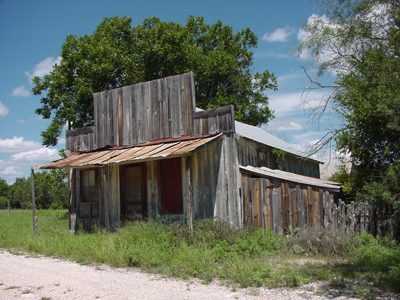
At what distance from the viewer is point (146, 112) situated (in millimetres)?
16062

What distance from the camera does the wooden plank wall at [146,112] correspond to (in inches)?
595

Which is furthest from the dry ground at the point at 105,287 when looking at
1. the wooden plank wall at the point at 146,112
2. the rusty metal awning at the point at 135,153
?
the wooden plank wall at the point at 146,112

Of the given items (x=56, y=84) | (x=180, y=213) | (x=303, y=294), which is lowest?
(x=303, y=294)

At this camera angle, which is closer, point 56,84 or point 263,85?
point 56,84

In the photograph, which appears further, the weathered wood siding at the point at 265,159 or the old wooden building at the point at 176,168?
the weathered wood siding at the point at 265,159

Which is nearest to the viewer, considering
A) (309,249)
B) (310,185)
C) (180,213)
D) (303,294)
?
(303,294)

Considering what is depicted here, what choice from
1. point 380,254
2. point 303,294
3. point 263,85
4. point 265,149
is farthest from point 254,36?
point 303,294

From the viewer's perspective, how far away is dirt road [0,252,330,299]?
24.8 ft

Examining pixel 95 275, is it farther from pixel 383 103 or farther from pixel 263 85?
pixel 263 85

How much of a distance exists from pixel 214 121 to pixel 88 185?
5900mm

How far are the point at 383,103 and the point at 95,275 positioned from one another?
7311mm

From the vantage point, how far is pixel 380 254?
978cm

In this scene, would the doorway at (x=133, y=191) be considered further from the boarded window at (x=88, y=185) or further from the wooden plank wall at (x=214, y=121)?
the wooden plank wall at (x=214, y=121)

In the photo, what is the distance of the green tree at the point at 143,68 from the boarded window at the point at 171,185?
386 inches
